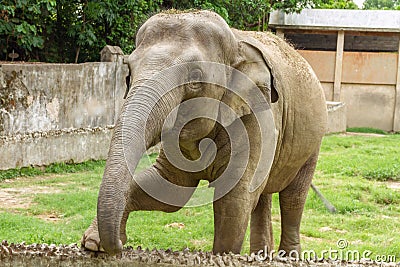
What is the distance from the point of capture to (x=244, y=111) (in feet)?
13.1

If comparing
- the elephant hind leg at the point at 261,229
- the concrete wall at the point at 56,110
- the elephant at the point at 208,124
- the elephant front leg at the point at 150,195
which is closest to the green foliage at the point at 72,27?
the concrete wall at the point at 56,110

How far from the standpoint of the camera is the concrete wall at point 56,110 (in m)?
9.39

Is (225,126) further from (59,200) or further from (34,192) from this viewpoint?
(34,192)

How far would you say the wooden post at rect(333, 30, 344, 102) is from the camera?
724 inches

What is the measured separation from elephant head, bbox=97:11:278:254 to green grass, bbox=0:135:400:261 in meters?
2.29

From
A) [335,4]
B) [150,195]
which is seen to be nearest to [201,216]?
[150,195]

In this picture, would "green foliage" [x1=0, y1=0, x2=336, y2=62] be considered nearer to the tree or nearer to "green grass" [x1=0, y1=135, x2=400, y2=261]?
the tree

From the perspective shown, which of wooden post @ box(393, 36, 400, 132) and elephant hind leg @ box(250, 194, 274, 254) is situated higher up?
elephant hind leg @ box(250, 194, 274, 254)

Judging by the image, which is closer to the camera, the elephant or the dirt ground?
the elephant

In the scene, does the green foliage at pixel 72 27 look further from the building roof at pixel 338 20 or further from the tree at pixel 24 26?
the building roof at pixel 338 20

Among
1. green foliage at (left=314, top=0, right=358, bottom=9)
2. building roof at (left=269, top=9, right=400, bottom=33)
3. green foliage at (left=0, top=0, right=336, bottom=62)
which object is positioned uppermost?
green foliage at (left=0, top=0, right=336, bottom=62)

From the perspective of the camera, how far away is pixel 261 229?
18.3ft

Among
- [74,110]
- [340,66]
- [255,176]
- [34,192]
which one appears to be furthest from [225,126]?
[340,66]

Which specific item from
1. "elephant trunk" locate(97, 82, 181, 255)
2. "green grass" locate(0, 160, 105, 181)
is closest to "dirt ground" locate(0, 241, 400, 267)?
"elephant trunk" locate(97, 82, 181, 255)
